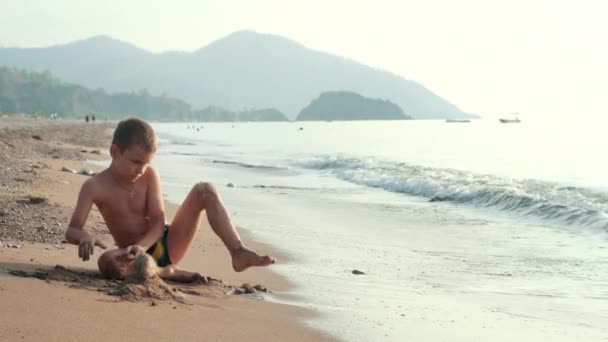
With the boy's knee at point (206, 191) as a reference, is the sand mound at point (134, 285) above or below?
below

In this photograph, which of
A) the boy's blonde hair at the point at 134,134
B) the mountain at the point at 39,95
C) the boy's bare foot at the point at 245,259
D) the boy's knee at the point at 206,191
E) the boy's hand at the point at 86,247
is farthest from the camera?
the mountain at the point at 39,95

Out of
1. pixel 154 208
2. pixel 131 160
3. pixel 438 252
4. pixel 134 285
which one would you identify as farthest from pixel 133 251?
pixel 438 252

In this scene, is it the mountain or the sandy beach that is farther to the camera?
the mountain

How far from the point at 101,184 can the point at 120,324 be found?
1.40 m

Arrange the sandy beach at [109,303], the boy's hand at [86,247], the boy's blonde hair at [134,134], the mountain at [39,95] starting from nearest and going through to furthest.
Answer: the sandy beach at [109,303], the boy's hand at [86,247], the boy's blonde hair at [134,134], the mountain at [39,95]

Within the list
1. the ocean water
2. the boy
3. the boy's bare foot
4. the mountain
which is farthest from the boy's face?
the mountain

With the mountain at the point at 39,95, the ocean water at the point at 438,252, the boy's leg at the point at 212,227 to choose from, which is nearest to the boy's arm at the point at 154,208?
the boy's leg at the point at 212,227

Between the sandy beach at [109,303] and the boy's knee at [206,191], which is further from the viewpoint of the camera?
the boy's knee at [206,191]

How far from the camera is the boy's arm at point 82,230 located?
12.4 ft

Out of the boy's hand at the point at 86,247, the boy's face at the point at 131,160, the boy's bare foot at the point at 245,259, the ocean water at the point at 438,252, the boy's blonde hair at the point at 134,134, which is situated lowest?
the ocean water at the point at 438,252

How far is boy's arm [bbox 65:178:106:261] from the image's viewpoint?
149 inches

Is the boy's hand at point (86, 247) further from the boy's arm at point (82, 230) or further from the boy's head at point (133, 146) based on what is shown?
the boy's head at point (133, 146)

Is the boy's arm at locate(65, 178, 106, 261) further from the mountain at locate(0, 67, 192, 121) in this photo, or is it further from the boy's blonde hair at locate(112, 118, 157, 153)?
the mountain at locate(0, 67, 192, 121)

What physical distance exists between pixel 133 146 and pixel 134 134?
8cm
